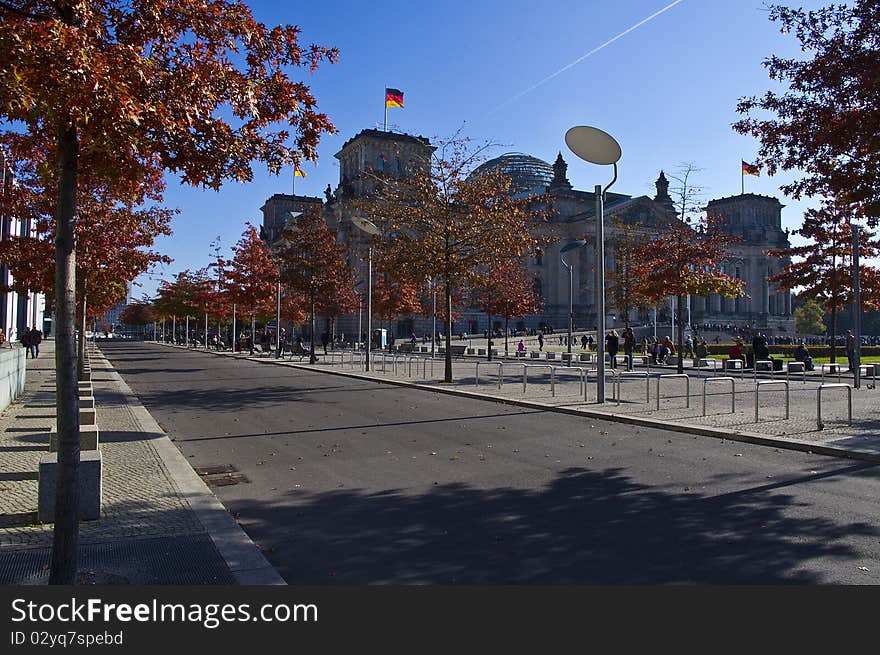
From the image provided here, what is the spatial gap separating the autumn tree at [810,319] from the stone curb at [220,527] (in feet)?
419

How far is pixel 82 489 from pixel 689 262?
27014 millimetres

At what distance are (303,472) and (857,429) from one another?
983cm

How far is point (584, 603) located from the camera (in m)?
4.62

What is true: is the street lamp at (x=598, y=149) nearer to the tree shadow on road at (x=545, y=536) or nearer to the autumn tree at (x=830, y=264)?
the tree shadow on road at (x=545, y=536)

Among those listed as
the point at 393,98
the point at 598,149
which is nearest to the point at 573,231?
the point at 393,98

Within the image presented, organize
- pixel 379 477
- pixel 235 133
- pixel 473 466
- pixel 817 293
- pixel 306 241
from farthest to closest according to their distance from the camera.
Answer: pixel 306 241, pixel 817 293, pixel 473 466, pixel 379 477, pixel 235 133

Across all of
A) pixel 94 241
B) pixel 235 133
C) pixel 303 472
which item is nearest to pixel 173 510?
pixel 303 472

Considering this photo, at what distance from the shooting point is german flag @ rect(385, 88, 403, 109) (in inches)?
2173

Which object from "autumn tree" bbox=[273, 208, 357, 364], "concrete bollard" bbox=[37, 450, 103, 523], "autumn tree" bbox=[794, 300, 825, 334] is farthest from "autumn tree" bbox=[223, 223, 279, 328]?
"autumn tree" bbox=[794, 300, 825, 334]

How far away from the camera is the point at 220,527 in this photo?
21.0 ft

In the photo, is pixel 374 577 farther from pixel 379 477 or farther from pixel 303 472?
pixel 303 472

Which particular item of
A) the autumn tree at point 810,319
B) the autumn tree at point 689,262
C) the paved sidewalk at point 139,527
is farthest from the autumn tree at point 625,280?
the autumn tree at point 810,319

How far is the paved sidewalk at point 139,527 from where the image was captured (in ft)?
17.2

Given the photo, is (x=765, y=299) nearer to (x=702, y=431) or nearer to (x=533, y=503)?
(x=702, y=431)
